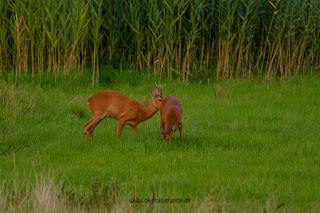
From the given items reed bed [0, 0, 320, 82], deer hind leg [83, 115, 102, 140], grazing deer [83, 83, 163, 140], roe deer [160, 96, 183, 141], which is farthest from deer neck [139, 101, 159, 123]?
reed bed [0, 0, 320, 82]

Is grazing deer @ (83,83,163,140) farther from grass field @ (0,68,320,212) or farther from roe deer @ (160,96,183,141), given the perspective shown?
roe deer @ (160,96,183,141)

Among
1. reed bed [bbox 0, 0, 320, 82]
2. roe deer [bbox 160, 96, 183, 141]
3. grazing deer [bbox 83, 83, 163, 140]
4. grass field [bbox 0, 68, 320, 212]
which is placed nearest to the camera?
grass field [bbox 0, 68, 320, 212]

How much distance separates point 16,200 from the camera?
4254 millimetres

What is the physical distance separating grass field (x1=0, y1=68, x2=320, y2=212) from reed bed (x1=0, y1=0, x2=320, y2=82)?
896mm

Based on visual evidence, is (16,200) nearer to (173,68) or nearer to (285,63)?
(173,68)

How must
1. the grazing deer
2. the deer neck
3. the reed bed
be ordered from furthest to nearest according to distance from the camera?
the reed bed → the deer neck → the grazing deer

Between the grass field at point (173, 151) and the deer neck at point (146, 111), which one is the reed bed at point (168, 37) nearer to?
the grass field at point (173, 151)

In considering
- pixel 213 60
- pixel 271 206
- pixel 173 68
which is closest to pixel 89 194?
pixel 271 206

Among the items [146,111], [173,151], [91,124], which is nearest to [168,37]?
[146,111]

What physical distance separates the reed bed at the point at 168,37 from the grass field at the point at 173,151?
0.90 metres

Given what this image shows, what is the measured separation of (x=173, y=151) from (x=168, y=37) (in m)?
5.69

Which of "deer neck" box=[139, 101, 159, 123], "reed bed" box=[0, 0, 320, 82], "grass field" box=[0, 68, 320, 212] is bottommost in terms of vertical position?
"grass field" box=[0, 68, 320, 212]

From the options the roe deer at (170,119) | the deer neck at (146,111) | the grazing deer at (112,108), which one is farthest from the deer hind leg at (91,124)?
the roe deer at (170,119)

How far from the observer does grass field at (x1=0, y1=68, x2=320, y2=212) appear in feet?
14.7
